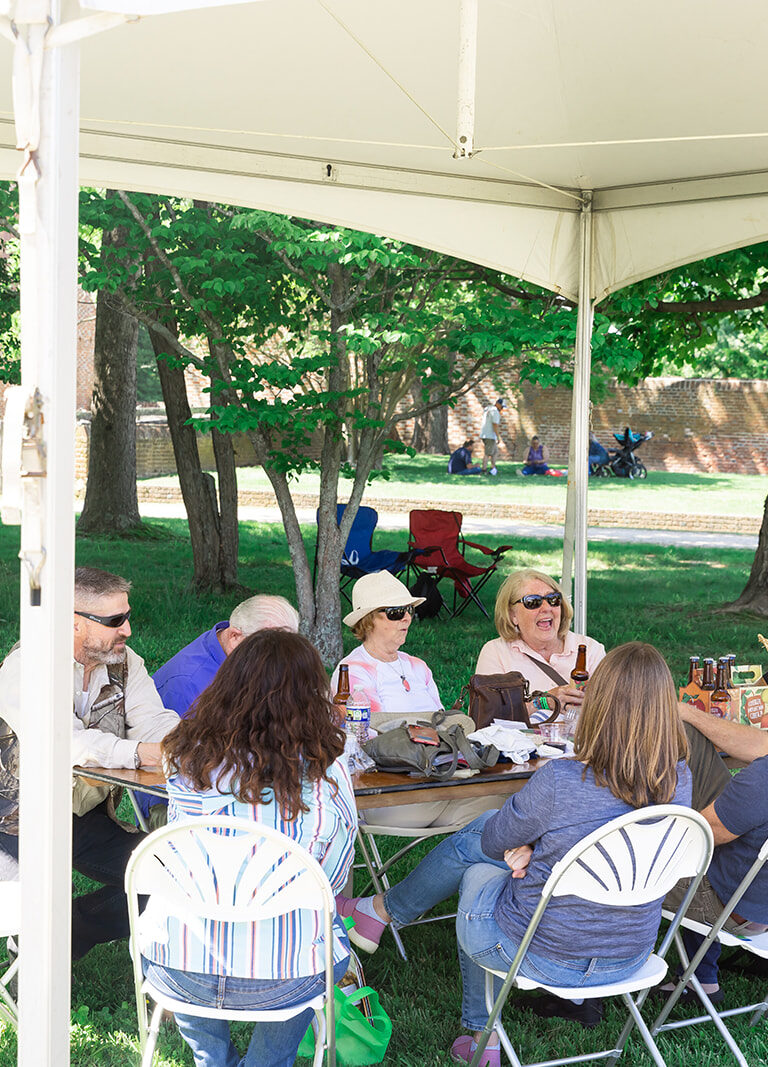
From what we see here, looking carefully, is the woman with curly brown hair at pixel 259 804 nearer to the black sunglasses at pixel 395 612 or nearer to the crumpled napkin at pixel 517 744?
the crumpled napkin at pixel 517 744

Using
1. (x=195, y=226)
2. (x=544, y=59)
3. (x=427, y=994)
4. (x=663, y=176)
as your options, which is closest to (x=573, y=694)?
(x=427, y=994)

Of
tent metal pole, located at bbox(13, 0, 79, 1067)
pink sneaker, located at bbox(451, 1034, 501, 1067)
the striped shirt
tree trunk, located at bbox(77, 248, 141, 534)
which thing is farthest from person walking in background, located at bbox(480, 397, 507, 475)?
tent metal pole, located at bbox(13, 0, 79, 1067)

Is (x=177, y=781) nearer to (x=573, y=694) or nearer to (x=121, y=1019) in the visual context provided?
(x=121, y=1019)

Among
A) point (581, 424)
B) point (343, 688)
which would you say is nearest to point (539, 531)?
point (581, 424)

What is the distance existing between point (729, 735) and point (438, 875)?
2.97 feet

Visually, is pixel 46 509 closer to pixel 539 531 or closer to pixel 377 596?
pixel 377 596

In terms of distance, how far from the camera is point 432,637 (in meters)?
8.77

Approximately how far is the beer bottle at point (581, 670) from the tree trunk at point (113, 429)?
9.16m

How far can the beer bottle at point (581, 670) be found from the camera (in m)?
3.95

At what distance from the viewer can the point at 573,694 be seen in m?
3.74

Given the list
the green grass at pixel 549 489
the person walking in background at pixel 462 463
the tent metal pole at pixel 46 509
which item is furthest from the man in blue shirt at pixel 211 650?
the person walking in background at pixel 462 463

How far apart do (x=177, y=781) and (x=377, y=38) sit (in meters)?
2.31

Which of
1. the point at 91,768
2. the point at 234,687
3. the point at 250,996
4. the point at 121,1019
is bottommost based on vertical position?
the point at 121,1019

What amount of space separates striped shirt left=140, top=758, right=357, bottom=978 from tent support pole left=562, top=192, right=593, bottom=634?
115 inches
